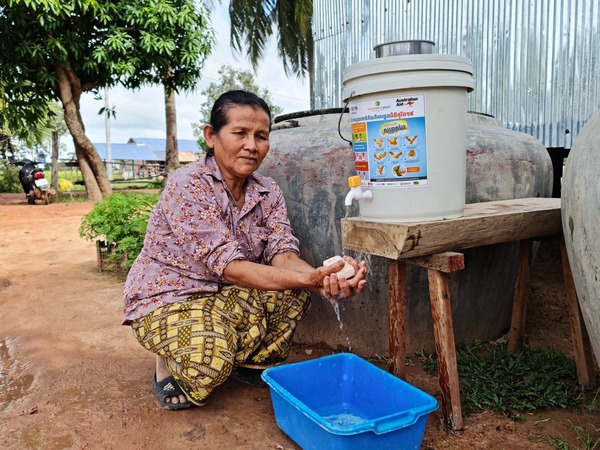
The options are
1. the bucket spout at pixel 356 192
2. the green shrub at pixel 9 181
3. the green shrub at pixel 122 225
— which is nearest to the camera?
the bucket spout at pixel 356 192

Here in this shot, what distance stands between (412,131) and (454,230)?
1.20 feet

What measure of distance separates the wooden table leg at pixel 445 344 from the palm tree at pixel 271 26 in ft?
41.0

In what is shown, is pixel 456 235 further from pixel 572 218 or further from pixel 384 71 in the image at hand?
pixel 384 71

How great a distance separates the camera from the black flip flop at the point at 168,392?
2131 mm

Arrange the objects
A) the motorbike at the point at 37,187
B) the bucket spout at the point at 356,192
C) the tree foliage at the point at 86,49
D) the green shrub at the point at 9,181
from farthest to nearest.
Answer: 1. the green shrub at the point at 9,181
2. the motorbike at the point at 37,187
3. the tree foliage at the point at 86,49
4. the bucket spout at the point at 356,192

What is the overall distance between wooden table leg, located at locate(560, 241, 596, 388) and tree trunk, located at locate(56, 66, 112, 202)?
1020 cm

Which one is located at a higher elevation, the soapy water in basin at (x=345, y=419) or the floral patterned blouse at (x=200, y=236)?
the floral patterned blouse at (x=200, y=236)

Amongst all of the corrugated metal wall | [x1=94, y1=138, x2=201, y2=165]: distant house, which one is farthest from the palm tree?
[x1=94, y1=138, x2=201, y2=165]: distant house

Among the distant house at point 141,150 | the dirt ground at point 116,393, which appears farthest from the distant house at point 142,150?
the dirt ground at point 116,393

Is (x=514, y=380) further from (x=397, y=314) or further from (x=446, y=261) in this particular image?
(x=446, y=261)

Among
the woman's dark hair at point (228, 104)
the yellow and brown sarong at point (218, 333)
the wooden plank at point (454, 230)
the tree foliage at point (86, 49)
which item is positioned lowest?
the yellow and brown sarong at point (218, 333)

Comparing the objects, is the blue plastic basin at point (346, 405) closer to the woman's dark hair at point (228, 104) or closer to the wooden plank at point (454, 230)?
the wooden plank at point (454, 230)

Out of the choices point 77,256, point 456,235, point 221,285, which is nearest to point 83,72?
point 77,256

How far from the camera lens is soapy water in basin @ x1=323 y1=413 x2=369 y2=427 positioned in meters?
1.99
